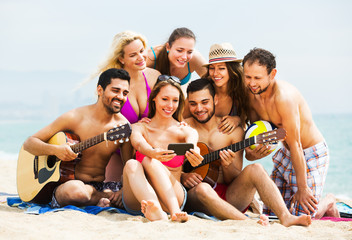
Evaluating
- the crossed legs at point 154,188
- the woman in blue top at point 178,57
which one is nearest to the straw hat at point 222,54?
the woman in blue top at point 178,57

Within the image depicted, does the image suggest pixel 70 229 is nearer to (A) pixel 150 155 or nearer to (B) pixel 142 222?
(B) pixel 142 222

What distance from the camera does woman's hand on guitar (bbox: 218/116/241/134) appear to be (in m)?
5.04

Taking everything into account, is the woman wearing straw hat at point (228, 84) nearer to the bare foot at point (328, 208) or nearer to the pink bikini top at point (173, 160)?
the pink bikini top at point (173, 160)

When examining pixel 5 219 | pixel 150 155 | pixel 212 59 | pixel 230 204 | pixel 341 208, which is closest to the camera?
pixel 5 219

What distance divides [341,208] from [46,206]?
3.85 metres

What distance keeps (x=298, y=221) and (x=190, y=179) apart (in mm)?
1243

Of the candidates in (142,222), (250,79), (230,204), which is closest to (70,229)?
(142,222)

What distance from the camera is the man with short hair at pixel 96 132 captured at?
4996 mm

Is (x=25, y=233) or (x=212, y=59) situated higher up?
(x=212, y=59)

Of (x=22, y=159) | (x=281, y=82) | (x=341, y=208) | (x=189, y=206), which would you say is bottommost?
(x=341, y=208)

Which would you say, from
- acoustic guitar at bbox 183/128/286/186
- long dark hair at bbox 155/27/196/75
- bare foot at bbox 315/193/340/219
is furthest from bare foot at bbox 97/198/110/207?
bare foot at bbox 315/193/340/219

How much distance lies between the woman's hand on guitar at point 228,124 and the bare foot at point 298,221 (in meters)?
1.28

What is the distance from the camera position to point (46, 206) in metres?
5.06

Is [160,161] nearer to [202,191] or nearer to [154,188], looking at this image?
[154,188]
